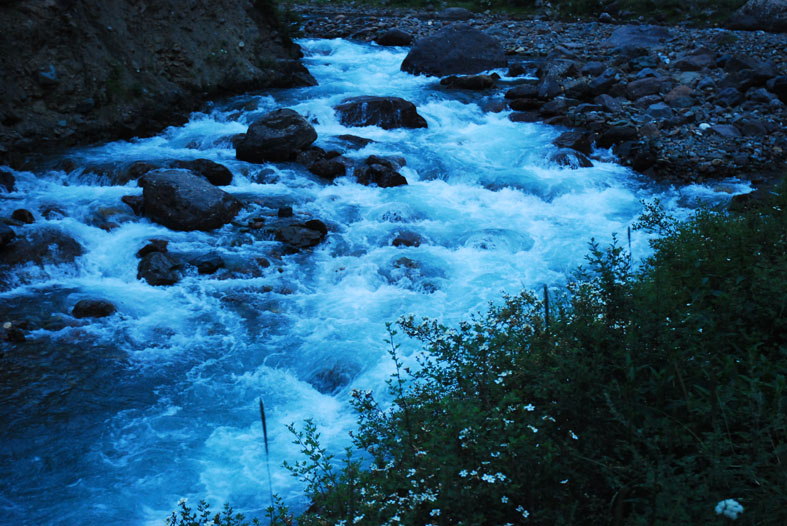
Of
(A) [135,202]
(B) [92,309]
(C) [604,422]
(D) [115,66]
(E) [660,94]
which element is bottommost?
(B) [92,309]

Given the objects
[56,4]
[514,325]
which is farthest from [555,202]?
[56,4]

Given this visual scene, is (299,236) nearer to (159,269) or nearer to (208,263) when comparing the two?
(208,263)

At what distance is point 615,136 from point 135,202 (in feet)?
34.2

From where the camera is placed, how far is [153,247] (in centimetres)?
1046

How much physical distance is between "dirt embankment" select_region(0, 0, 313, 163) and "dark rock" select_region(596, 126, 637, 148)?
350 inches

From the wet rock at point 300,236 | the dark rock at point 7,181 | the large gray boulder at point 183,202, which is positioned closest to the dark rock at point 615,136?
the wet rock at point 300,236

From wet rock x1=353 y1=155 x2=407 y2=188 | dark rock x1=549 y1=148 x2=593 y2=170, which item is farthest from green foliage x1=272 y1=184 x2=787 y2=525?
dark rock x1=549 y1=148 x2=593 y2=170

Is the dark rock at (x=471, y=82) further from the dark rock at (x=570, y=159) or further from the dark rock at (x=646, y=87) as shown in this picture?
the dark rock at (x=570, y=159)

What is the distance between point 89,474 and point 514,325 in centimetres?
442

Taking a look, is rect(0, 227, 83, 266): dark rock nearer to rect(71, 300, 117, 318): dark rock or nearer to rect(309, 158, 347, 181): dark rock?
rect(71, 300, 117, 318): dark rock

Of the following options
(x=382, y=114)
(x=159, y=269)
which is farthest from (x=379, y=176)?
(x=159, y=269)

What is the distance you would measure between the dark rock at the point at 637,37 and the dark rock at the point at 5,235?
19.6m

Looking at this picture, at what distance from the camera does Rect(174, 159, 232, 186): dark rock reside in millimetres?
12891

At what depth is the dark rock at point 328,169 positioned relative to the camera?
13.5m
